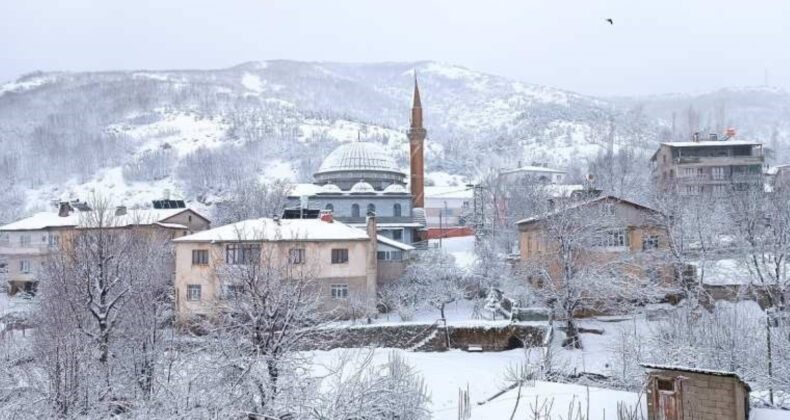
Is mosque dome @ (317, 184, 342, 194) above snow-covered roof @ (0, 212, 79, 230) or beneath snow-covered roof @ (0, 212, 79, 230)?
above

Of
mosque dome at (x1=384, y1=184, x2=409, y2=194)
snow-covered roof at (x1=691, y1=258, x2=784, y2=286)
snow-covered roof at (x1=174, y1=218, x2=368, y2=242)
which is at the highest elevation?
mosque dome at (x1=384, y1=184, x2=409, y2=194)

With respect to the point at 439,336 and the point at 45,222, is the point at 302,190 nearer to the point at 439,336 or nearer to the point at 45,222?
the point at 45,222

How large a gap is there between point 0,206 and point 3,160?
5027 cm

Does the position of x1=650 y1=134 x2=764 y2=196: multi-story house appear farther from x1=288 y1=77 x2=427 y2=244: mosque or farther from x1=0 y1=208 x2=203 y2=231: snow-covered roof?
x1=0 y1=208 x2=203 y2=231: snow-covered roof

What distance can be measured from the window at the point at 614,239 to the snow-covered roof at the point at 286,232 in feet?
38.1

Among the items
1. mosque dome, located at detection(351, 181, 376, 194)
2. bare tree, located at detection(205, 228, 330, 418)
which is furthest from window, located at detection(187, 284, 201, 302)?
mosque dome, located at detection(351, 181, 376, 194)

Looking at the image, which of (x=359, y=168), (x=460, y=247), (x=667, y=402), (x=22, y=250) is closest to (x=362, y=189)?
(x=359, y=168)

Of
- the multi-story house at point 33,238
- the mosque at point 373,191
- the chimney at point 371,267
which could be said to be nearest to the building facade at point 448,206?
the mosque at point 373,191

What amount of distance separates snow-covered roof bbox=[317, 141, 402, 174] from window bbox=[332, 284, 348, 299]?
24.6 m

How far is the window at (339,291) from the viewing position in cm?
3281

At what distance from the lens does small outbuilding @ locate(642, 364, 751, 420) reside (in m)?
13.8

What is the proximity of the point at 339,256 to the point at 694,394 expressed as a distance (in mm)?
20926

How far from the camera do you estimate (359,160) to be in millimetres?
57406

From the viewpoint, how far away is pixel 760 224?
108 feet
